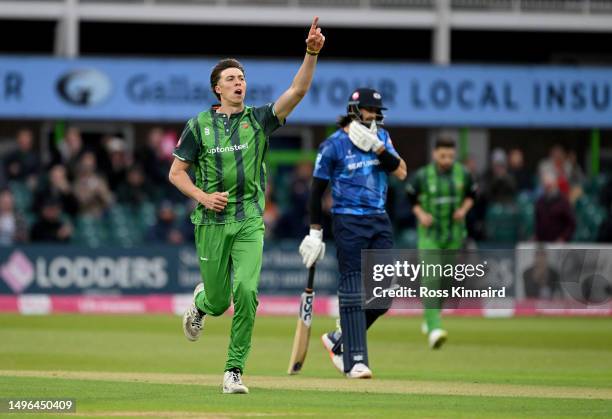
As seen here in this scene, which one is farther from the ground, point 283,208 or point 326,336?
point 283,208

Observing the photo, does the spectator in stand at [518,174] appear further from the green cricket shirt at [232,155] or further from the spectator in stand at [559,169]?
the green cricket shirt at [232,155]

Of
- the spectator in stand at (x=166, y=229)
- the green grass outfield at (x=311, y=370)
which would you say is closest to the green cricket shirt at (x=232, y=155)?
the green grass outfield at (x=311, y=370)

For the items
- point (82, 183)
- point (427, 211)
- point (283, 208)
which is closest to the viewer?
point (427, 211)

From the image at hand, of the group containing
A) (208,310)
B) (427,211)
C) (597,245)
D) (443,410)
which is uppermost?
(597,245)

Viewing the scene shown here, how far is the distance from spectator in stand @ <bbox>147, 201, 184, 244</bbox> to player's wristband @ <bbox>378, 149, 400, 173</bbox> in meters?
13.1

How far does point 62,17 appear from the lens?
28953 millimetres

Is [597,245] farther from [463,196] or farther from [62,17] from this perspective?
[62,17]

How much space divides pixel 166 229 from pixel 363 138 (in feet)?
43.5

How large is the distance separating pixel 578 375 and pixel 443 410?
395 cm

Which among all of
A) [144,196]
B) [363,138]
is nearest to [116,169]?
[144,196]

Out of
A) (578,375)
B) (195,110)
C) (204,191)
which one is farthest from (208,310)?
(195,110)

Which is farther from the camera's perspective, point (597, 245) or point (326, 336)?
point (597, 245)

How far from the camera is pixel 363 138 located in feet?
39.1

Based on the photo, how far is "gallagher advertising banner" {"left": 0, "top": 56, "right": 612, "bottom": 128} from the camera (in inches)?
1094
